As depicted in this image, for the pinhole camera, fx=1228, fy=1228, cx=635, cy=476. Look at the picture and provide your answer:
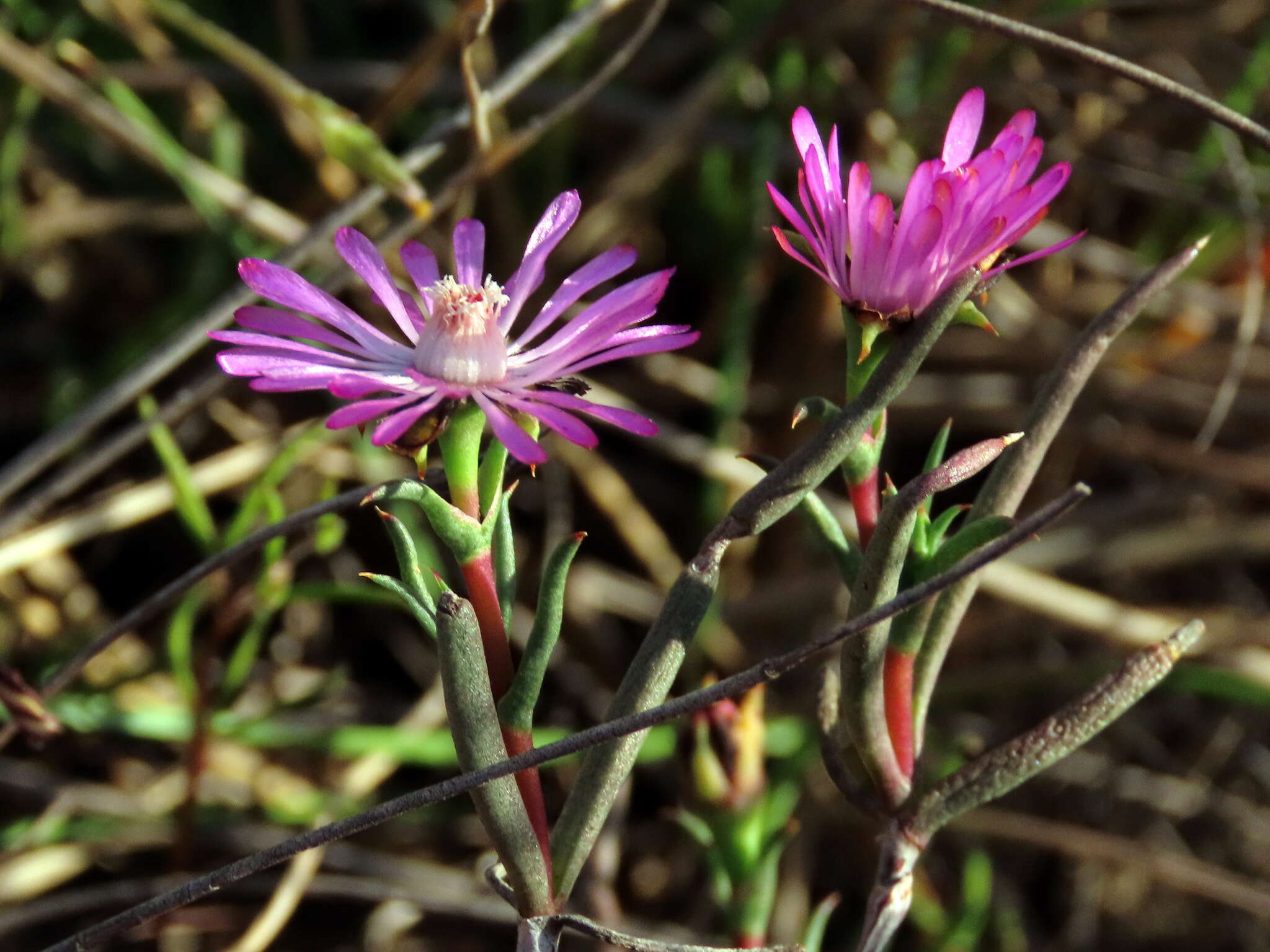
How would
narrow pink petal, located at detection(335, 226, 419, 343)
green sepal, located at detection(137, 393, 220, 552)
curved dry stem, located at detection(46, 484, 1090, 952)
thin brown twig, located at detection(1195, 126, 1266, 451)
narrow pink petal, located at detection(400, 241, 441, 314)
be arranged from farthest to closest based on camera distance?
thin brown twig, located at detection(1195, 126, 1266, 451) < green sepal, located at detection(137, 393, 220, 552) < narrow pink petal, located at detection(400, 241, 441, 314) < narrow pink petal, located at detection(335, 226, 419, 343) < curved dry stem, located at detection(46, 484, 1090, 952)

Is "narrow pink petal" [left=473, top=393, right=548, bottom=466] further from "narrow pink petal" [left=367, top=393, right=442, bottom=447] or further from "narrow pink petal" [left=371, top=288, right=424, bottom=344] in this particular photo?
"narrow pink petal" [left=371, top=288, right=424, bottom=344]

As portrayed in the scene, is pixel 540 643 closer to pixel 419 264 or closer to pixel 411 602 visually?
pixel 411 602

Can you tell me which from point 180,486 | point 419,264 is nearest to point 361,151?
point 180,486

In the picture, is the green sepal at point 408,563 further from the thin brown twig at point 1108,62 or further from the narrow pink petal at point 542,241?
the thin brown twig at point 1108,62

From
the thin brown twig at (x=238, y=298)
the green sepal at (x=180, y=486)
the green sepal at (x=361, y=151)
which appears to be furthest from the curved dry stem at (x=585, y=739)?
the green sepal at (x=361, y=151)

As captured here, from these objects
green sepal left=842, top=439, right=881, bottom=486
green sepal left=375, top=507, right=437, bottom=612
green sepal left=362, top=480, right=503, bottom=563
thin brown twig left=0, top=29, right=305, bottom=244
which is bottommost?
green sepal left=375, top=507, right=437, bottom=612

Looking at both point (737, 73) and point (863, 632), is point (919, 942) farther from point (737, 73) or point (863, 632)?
point (737, 73)

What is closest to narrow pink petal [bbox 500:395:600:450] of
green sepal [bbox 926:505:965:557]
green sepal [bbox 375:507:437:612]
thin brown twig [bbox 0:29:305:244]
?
green sepal [bbox 375:507:437:612]
